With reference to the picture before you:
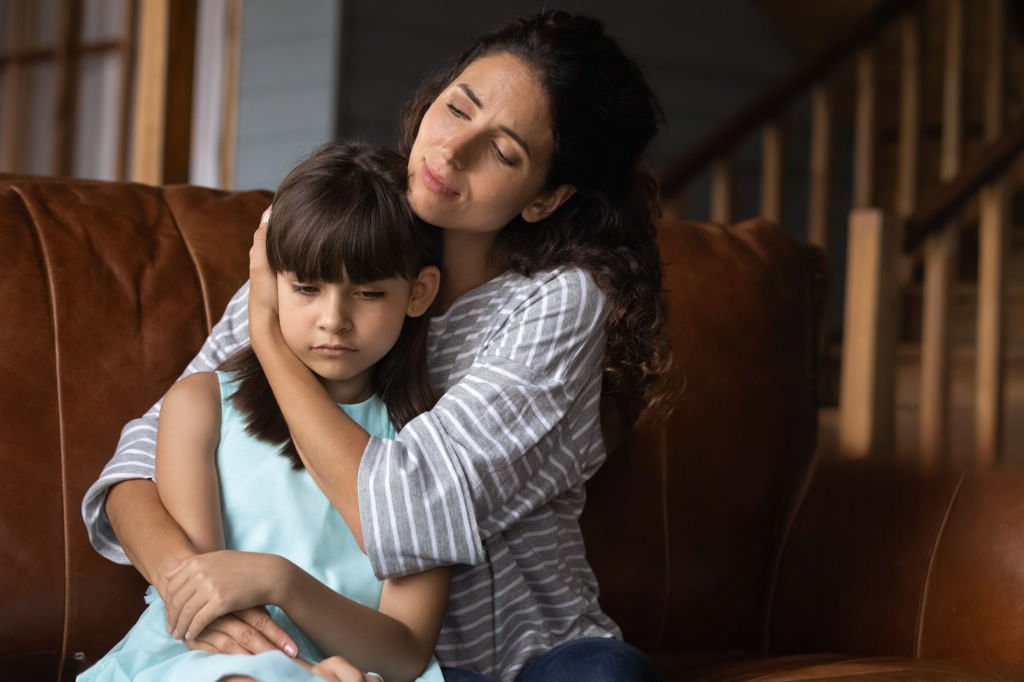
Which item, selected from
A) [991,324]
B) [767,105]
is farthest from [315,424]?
[767,105]

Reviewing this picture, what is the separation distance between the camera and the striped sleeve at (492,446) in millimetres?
1348

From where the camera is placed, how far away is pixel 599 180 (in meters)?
1.63

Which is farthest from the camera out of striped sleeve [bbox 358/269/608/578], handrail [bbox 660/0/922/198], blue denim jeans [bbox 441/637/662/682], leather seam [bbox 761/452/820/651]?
handrail [bbox 660/0/922/198]

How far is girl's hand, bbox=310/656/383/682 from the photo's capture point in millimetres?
1225

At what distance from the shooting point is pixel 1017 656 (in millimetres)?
1706

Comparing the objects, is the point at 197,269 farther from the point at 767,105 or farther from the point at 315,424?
the point at 767,105

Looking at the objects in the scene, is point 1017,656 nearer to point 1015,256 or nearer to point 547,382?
point 547,382

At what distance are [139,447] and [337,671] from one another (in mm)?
450

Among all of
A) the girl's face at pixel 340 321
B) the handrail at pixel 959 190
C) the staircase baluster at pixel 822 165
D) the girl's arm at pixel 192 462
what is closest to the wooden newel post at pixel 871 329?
the handrail at pixel 959 190

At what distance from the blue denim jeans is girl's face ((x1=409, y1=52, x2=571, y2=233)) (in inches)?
21.0

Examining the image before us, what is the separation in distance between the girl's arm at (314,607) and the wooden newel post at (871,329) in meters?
1.50

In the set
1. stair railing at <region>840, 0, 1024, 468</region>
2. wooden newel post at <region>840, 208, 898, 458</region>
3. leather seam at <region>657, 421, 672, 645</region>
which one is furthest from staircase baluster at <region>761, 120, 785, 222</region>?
leather seam at <region>657, 421, 672, 645</region>

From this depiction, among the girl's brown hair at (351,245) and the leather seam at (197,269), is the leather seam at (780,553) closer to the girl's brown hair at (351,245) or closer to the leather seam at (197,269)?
the girl's brown hair at (351,245)

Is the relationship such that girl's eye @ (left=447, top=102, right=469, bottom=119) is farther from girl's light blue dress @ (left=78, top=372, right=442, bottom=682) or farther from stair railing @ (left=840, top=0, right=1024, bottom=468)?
stair railing @ (left=840, top=0, right=1024, bottom=468)
